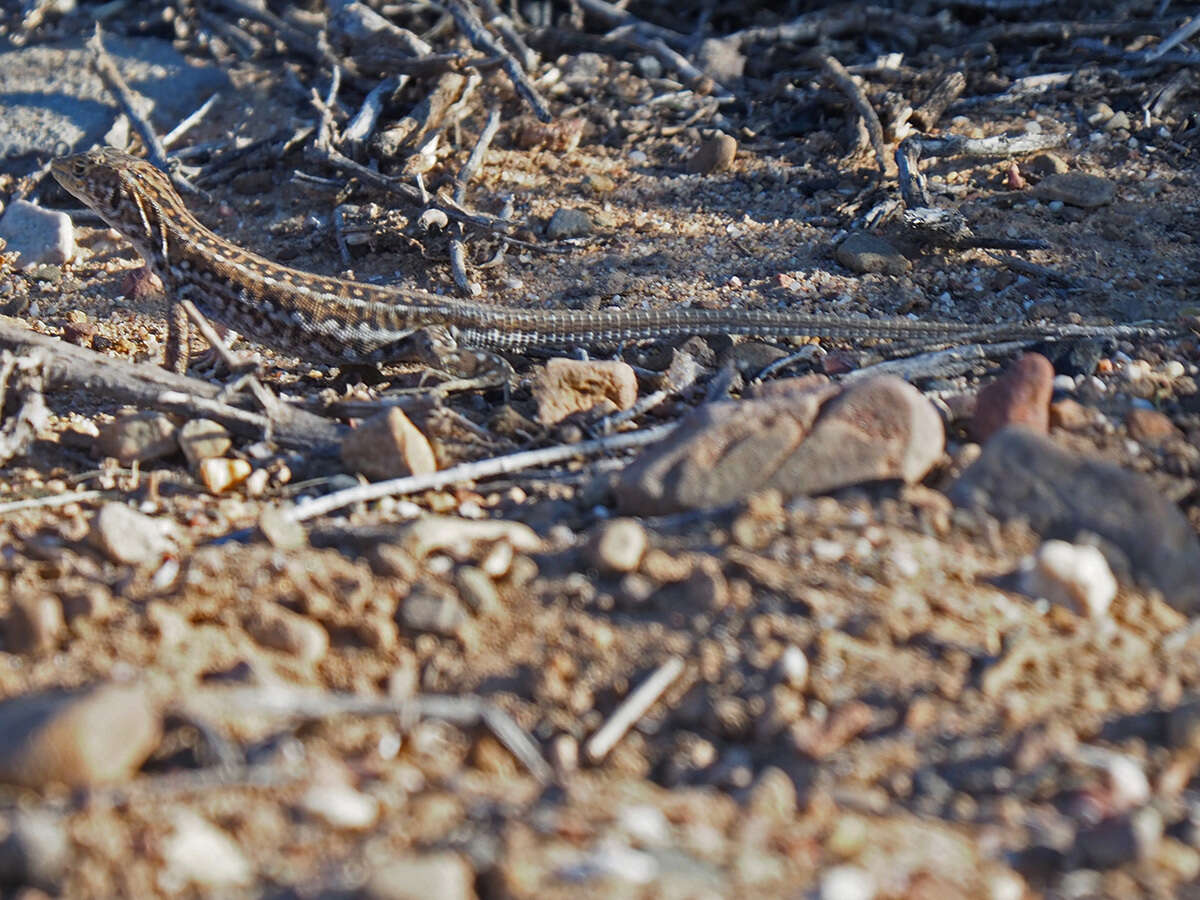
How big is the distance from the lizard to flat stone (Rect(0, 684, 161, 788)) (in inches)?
107

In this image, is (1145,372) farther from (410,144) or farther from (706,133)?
(410,144)

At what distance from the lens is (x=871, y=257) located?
5.55 metres

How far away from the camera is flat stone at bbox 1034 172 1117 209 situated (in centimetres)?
591

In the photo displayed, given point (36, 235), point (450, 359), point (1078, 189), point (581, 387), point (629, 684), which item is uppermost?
point (1078, 189)

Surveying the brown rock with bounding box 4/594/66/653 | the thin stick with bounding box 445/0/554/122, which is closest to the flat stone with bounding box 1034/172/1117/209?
the thin stick with bounding box 445/0/554/122

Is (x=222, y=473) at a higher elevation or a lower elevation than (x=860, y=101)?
lower

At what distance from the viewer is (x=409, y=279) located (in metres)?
6.00

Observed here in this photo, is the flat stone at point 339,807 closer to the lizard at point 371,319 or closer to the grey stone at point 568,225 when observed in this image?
the lizard at point 371,319

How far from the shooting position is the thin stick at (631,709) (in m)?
2.44

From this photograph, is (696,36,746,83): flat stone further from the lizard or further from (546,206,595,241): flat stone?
the lizard

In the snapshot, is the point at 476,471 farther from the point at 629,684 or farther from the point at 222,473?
the point at 629,684

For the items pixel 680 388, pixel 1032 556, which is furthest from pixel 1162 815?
pixel 680 388

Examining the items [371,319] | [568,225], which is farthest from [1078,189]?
[371,319]

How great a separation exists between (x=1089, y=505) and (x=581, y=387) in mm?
1932
